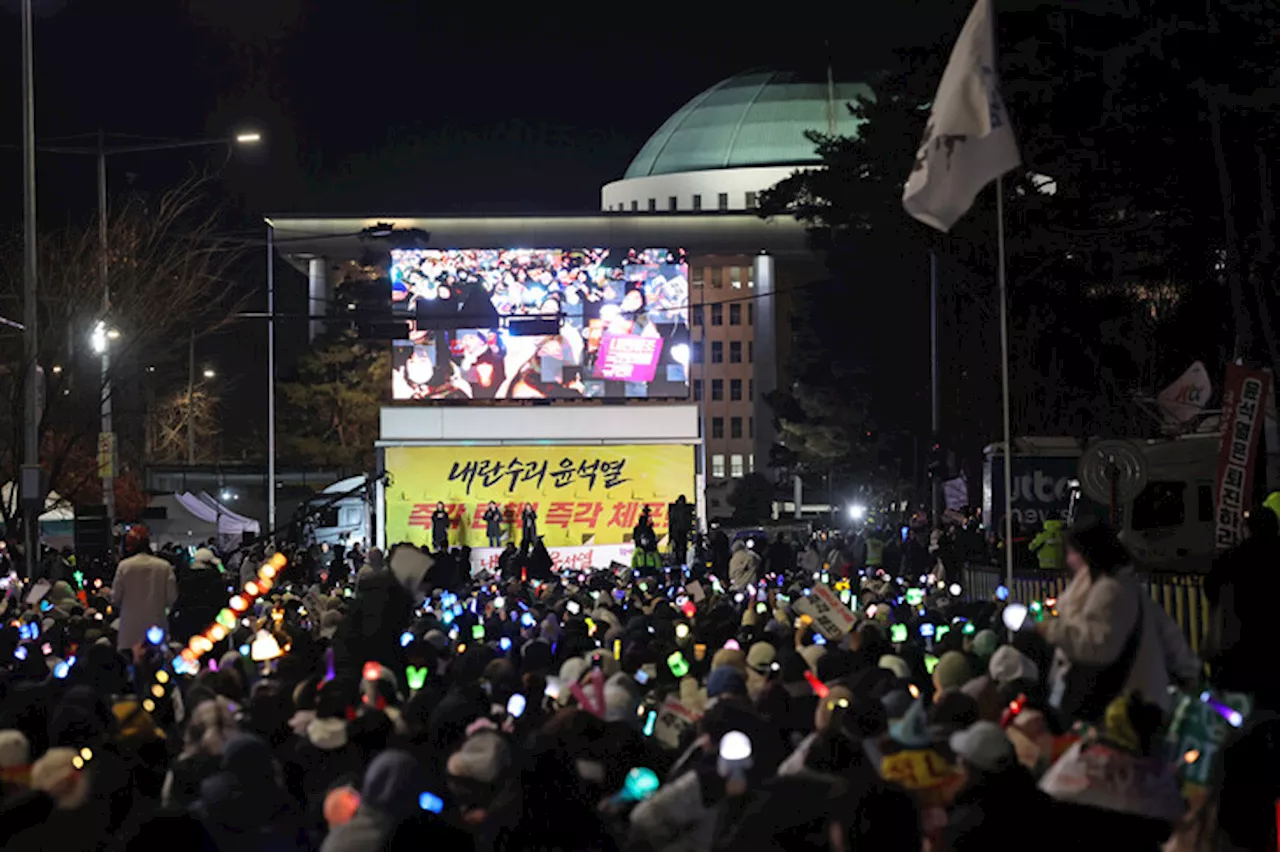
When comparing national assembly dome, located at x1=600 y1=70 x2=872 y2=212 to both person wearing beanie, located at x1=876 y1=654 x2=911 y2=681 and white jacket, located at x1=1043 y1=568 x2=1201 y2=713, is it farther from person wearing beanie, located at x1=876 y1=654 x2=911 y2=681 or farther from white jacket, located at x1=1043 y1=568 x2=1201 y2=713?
white jacket, located at x1=1043 y1=568 x2=1201 y2=713

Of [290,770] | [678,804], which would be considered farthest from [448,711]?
[678,804]

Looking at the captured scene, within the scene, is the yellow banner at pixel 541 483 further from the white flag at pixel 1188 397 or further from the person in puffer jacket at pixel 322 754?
the person in puffer jacket at pixel 322 754

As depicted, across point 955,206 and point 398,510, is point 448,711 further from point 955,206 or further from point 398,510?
point 398,510

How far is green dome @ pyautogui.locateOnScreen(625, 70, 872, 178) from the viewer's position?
495 ft

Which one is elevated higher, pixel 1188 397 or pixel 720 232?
pixel 720 232

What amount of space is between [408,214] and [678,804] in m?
115

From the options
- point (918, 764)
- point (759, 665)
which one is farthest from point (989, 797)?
point (759, 665)

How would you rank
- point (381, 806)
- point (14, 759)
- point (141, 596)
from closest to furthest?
point (381, 806) → point (14, 759) → point (141, 596)

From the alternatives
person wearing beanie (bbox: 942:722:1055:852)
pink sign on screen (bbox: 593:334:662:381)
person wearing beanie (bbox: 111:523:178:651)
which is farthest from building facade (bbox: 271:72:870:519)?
person wearing beanie (bbox: 942:722:1055:852)

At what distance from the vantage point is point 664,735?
1073cm

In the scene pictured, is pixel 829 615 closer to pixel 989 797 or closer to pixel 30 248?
pixel 989 797

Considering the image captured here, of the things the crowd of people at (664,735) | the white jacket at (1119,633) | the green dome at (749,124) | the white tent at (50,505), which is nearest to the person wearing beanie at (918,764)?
the crowd of people at (664,735)

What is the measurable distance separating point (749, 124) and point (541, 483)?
10782 cm

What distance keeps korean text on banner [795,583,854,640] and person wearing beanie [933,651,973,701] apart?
7.14 feet
